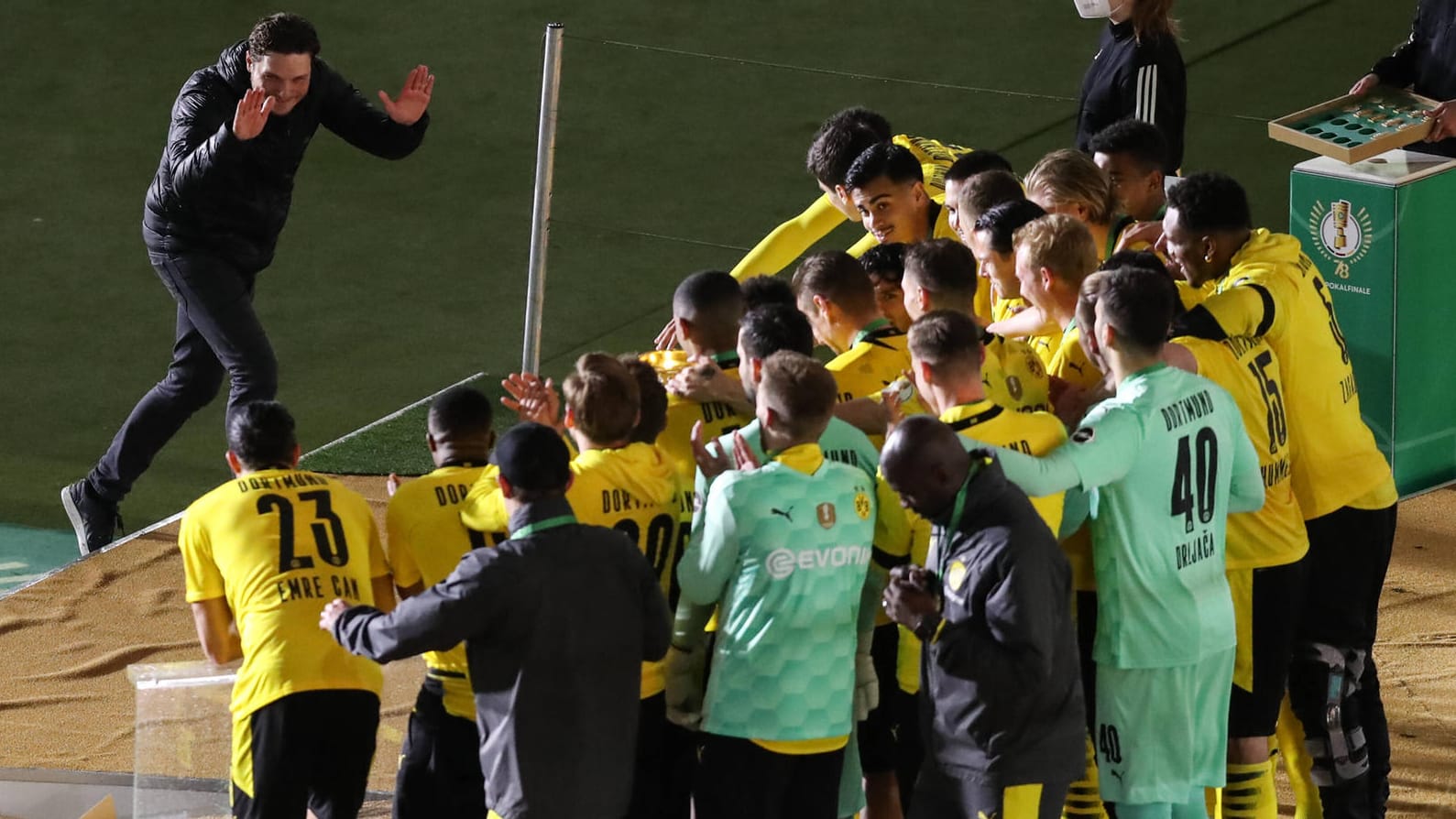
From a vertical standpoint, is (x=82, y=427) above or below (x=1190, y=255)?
below

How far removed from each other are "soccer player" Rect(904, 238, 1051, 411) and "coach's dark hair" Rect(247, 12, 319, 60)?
317 cm

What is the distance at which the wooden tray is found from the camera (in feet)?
24.2

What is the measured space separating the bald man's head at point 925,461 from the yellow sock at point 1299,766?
2.05m

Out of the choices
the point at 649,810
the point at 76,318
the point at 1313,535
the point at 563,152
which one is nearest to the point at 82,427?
the point at 76,318

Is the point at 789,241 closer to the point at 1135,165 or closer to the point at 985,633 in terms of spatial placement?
the point at 1135,165

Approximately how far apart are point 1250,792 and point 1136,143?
82.1 inches

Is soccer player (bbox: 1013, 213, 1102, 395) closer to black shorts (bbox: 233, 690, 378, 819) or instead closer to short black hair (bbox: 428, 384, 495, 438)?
short black hair (bbox: 428, 384, 495, 438)

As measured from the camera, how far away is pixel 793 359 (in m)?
4.74

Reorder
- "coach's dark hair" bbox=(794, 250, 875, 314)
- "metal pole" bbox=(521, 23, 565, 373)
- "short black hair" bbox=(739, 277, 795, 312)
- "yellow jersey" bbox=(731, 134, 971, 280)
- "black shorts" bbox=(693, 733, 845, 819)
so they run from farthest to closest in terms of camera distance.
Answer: "metal pole" bbox=(521, 23, 565, 373), "yellow jersey" bbox=(731, 134, 971, 280), "short black hair" bbox=(739, 277, 795, 312), "coach's dark hair" bbox=(794, 250, 875, 314), "black shorts" bbox=(693, 733, 845, 819)

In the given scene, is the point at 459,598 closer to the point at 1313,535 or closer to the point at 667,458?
the point at 667,458

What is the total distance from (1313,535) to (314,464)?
15.9 ft

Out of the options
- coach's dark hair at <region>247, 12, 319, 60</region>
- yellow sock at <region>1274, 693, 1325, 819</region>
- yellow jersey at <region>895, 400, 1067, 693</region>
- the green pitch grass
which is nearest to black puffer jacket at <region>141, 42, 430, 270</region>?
coach's dark hair at <region>247, 12, 319, 60</region>

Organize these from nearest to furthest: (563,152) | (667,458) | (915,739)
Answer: (667,458) → (915,739) → (563,152)

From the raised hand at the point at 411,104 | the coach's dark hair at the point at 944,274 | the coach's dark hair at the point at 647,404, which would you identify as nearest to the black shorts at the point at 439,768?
the coach's dark hair at the point at 647,404
